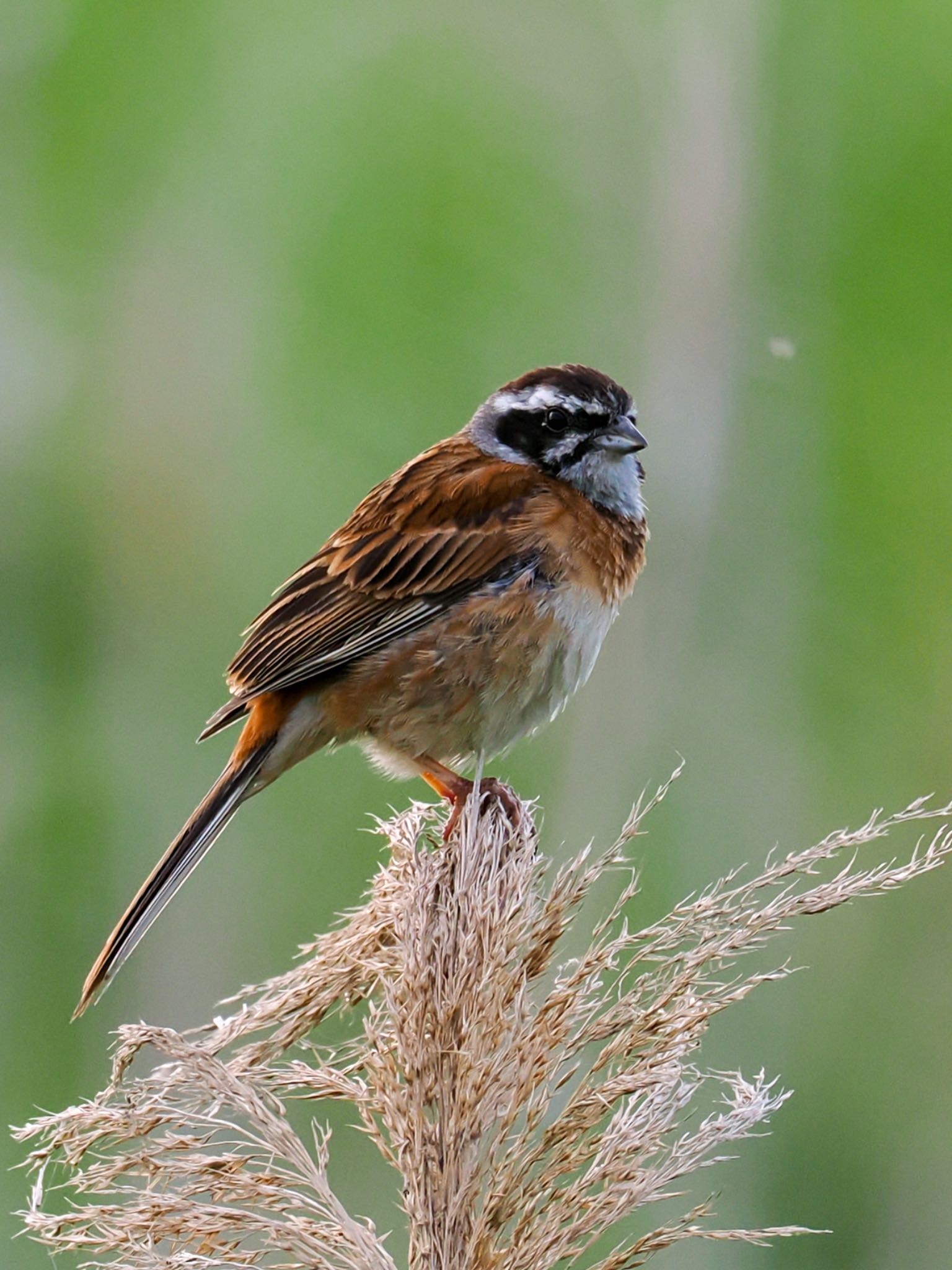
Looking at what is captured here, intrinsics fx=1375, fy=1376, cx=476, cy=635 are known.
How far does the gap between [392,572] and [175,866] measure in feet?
3.27

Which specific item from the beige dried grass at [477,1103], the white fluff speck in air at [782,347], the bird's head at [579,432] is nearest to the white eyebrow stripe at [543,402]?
the bird's head at [579,432]

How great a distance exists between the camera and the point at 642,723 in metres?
7.27

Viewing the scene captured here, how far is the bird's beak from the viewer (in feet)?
12.1

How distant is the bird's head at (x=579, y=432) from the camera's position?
372cm

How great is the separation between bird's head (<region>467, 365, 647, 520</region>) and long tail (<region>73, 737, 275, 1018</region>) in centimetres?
111

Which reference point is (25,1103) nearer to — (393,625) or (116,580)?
(116,580)

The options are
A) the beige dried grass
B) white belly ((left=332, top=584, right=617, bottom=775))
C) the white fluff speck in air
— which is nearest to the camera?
the beige dried grass

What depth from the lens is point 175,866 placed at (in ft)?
9.78

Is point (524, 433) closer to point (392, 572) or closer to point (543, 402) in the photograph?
point (543, 402)

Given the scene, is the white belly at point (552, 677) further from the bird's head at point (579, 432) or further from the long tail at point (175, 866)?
the long tail at point (175, 866)

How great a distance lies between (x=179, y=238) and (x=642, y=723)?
471cm

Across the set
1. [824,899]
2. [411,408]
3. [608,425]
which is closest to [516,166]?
[411,408]

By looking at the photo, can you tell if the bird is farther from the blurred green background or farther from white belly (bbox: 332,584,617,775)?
the blurred green background

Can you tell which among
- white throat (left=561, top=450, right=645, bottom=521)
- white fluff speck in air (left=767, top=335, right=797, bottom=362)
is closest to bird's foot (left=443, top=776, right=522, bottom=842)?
white throat (left=561, top=450, right=645, bottom=521)
